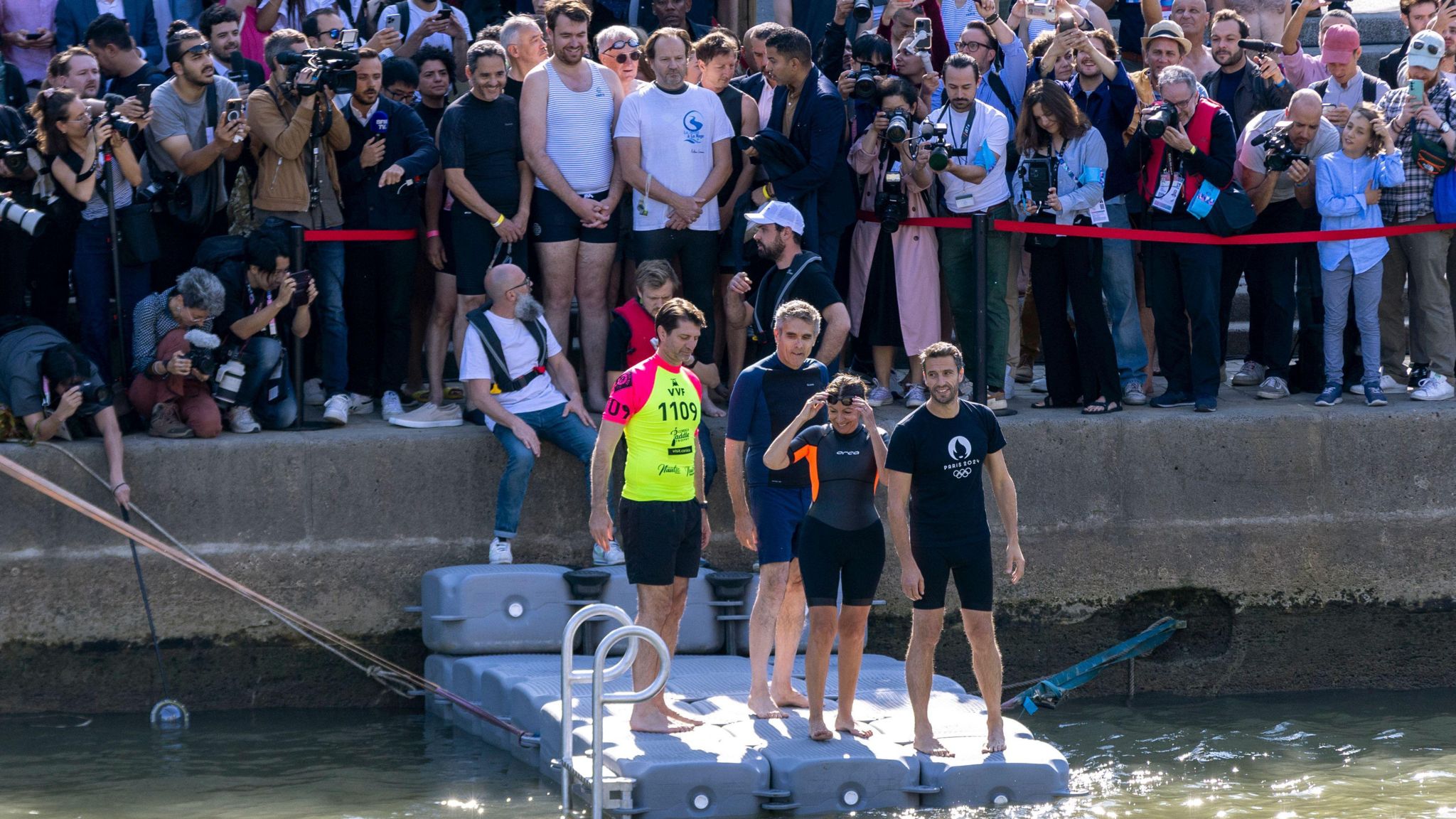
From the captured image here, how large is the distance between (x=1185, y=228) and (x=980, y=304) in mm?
1319

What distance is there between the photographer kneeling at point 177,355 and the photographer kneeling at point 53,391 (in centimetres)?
29

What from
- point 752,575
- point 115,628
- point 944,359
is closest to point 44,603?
point 115,628

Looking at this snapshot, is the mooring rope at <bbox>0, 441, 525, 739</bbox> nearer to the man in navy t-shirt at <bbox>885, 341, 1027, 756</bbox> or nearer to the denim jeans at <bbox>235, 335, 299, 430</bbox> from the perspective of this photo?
the denim jeans at <bbox>235, 335, 299, 430</bbox>

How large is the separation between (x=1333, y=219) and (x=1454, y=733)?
2.97 m

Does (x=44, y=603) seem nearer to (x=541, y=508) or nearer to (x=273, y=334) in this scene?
(x=273, y=334)

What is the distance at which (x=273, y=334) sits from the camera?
31.8 feet

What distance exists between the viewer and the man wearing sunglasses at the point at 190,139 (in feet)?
31.8

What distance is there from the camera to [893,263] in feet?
34.2

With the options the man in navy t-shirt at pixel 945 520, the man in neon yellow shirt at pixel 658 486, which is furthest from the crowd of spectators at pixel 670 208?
the man in navy t-shirt at pixel 945 520

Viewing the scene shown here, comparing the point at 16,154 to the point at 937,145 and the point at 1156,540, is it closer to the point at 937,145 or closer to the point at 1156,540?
the point at 937,145

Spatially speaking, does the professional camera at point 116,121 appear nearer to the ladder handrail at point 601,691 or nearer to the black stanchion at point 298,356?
the black stanchion at point 298,356

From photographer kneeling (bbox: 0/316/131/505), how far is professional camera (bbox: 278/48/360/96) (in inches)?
A: 72.0

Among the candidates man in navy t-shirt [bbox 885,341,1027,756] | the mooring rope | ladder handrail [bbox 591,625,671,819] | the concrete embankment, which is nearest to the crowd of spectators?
the concrete embankment

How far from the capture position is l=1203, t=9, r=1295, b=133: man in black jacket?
10.5 meters
